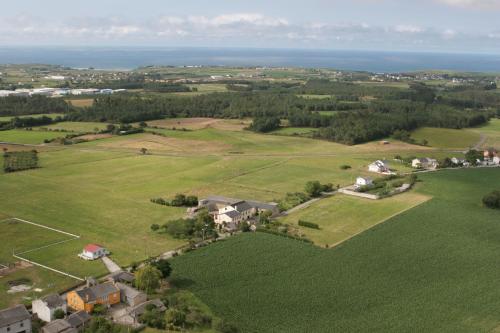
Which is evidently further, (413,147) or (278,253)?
(413,147)

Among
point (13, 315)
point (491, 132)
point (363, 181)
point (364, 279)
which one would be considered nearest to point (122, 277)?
point (13, 315)

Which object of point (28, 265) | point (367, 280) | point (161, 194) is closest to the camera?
point (367, 280)

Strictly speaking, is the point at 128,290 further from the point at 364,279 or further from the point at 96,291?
the point at 364,279

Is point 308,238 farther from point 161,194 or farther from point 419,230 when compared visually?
point 161,194

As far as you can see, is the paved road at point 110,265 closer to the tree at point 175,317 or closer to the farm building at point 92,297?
the farm building at point 92,297

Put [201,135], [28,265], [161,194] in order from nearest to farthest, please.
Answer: [28,265], [161,194], [201,135]

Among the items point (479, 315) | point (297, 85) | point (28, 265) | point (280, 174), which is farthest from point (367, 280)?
point (297, 85)

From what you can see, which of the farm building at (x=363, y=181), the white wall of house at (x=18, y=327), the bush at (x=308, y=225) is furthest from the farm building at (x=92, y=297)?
the farm building at (x=363, y=181)
